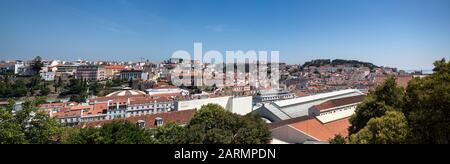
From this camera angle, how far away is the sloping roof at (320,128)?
866 cm

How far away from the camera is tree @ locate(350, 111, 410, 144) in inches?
164

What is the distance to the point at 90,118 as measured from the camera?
1409cm

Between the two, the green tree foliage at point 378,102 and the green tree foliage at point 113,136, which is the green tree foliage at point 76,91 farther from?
the green tree foliage at point 378,102

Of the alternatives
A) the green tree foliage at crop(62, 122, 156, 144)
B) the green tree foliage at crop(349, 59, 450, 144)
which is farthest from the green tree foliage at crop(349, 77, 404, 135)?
the green tree foliage at crop(62, 122, 156, 144)

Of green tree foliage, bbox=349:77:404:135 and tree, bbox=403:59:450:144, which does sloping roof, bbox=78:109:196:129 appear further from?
tree, bbox=403:59:450:144

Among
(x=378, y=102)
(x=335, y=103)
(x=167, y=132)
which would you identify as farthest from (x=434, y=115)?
(x=335, y=103)

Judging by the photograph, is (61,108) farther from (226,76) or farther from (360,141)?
(226,76)

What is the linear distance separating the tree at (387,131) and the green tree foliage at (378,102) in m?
1.83

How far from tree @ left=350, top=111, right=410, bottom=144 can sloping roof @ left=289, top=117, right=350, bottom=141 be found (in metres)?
3.97

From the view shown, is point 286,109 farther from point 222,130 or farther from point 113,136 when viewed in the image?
point 113,136
